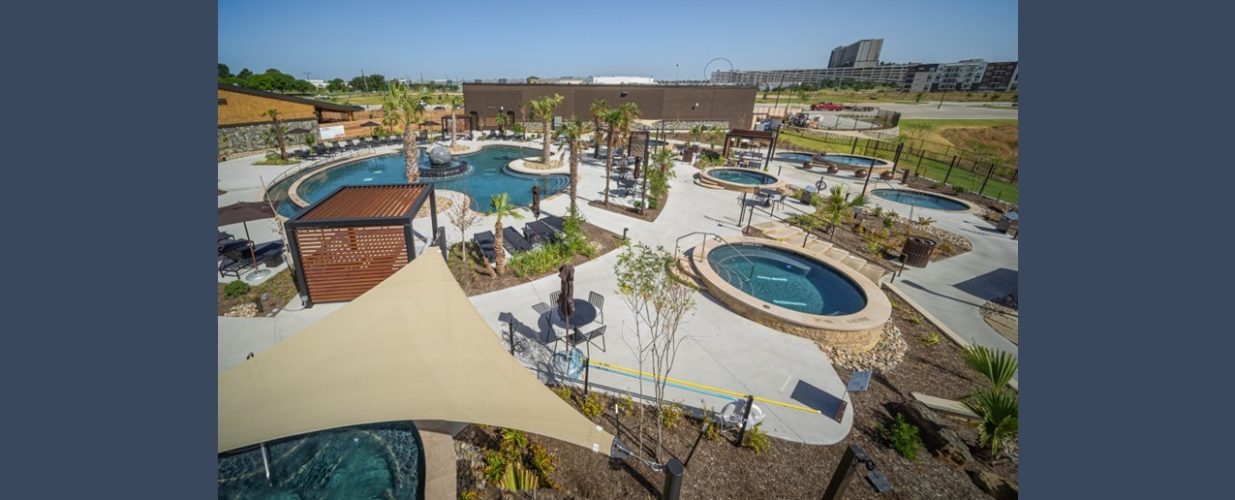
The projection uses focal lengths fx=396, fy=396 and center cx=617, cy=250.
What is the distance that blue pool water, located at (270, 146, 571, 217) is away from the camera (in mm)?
24467

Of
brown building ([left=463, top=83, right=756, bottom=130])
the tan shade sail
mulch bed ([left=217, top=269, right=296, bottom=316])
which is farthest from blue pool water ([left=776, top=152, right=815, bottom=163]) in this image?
mulch bed ([left=217, top=269, right=296, bottom=316])

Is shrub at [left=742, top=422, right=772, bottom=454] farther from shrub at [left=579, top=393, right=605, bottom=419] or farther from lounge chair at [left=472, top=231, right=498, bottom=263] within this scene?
lounge chair at [left=472, top=231, right=498, bottom=263]

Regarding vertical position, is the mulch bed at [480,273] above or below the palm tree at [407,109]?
below

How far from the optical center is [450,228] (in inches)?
739

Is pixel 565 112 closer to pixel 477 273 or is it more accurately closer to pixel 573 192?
pixel 573 192

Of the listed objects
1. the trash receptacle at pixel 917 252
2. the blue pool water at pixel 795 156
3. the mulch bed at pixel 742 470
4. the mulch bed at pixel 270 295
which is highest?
the blue pool water at pixel 795 156

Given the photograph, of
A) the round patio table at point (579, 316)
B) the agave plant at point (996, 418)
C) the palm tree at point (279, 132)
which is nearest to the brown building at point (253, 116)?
the palm tree at point (279, 132)

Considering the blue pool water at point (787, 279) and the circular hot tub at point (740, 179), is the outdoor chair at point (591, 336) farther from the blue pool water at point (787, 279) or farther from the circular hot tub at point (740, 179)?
the circular hot tub at point (740, 179)

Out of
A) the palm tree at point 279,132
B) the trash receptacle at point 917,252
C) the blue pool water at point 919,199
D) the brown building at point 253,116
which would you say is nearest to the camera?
the trash receptacle at point 917,252

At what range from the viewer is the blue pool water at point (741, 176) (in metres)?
30.0

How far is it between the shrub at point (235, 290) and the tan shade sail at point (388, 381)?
8472 mm

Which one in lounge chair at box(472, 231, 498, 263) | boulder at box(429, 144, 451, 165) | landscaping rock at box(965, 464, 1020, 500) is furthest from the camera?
boulder at box(429, 144, 451, 165)

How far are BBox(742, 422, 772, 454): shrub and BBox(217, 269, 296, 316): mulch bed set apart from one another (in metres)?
13.6

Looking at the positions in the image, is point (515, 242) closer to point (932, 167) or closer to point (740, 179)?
point (740, 179)
